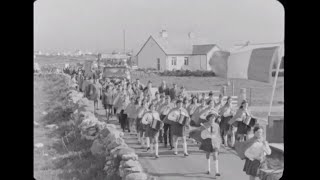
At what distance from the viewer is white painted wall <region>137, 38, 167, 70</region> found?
46.6 feet

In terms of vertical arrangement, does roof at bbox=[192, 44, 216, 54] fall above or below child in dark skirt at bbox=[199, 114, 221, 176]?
above

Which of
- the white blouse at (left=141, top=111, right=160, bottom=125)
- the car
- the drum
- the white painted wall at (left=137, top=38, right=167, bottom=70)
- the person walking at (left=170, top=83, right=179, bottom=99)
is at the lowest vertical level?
the drum

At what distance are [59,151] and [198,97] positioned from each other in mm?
4804

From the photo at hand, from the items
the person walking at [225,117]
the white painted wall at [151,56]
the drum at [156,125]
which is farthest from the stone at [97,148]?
the person walking at [225,117]

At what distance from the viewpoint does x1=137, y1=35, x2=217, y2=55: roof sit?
1272 cm

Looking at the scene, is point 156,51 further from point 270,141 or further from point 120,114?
point 270,141

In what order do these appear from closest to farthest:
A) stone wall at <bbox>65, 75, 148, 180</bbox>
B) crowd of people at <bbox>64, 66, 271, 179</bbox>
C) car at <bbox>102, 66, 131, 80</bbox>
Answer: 1. stone wall at <bbox>65, 75, 148, 180</bbox>
2. crowd of people at <bbox>64, 66, 271, 179</bbox>
3. car at <bbox>102, 66, 131, 80</bbox>

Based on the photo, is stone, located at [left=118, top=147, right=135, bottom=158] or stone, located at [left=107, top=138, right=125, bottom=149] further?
stone, located at [left=107, top=138, right=125, bottom=149]

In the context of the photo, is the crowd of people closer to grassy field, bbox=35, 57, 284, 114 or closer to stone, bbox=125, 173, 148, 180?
grassy field, bbox=35, 57, 284, 114

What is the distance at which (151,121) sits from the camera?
12.4 m

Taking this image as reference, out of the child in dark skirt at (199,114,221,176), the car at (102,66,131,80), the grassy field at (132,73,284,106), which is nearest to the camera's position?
the child in dark skirt at (199,114,221,176)

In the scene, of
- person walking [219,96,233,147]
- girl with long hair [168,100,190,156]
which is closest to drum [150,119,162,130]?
girl with long hair [168,100,190,156]

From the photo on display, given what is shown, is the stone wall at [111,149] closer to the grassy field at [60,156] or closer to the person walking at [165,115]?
the grassy field at [60,156]

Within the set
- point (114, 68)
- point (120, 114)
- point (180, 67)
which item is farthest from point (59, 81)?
point (180, 67)
